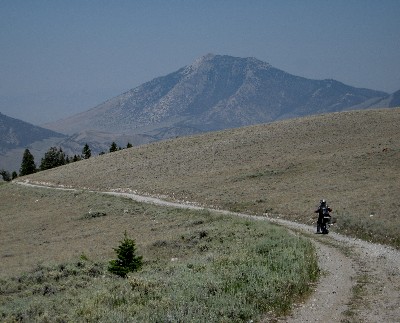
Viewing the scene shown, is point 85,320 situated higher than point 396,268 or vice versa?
point 396,268

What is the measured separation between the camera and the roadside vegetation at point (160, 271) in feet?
41.8

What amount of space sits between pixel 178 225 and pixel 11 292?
17033 millimetres

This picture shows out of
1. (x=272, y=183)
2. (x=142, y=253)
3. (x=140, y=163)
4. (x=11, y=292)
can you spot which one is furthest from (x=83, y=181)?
(x=11, y=292)

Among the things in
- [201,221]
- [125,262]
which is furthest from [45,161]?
[125,262]

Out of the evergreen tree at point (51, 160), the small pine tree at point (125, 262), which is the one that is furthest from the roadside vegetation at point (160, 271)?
the evergreen tree at point (51, 160)

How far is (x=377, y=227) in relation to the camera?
25.7 meters

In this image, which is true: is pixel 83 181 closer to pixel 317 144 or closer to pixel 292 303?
pixel 317 144

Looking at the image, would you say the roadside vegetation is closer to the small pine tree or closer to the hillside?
the small pine tree

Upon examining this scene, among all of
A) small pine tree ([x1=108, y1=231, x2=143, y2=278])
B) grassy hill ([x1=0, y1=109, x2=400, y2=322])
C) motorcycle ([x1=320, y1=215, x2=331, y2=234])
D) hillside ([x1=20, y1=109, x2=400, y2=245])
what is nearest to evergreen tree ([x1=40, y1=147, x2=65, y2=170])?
hillside ([x1=20, y1=109, x2=400, y2=245])

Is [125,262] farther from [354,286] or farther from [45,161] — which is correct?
[45,161]

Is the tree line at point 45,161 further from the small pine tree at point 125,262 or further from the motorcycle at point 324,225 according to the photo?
the small pine tree at point 125,262

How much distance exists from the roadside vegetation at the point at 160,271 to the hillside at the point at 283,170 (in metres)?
6.24

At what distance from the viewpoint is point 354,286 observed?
15.3 meters

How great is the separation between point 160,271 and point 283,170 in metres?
36.7
